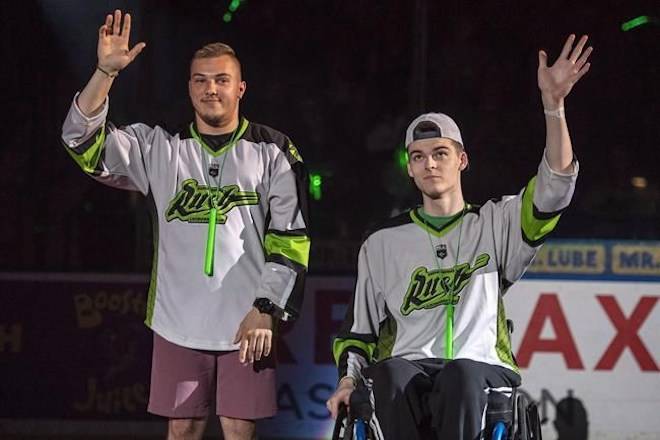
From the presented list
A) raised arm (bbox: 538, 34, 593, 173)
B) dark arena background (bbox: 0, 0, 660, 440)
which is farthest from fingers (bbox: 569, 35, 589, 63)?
dark arena background (bbox: 0, 0, 660, 440)

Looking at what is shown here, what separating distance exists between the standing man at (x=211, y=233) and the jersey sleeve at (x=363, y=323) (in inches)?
7.9

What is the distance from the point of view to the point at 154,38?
630 centimetres

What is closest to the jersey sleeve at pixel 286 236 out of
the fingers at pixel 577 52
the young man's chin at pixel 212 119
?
the young man's chin at pixel 212 119

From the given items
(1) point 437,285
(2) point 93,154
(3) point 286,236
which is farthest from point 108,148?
(1) point 437,285

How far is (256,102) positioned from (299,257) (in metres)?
2.06

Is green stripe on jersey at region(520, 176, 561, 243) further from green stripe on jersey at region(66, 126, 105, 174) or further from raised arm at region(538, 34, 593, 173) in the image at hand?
green stripe on jersey at region(66, 126, 105, 174)

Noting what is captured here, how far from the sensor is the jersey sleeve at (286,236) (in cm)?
429

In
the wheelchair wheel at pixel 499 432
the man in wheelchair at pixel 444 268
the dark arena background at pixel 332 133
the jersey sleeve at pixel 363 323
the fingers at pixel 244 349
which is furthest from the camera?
the dark arena background at pixel 332 133

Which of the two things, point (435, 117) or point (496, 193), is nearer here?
point (435, 117)

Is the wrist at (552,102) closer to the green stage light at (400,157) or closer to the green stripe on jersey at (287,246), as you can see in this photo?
the green stripe on jersey at (287,246)

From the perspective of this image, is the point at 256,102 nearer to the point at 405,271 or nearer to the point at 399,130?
the point at 399,130

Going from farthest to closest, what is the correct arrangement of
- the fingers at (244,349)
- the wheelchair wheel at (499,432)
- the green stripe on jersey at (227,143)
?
the green stripe on jersey at (227,143)
the fingers at (244,349)
the wheelchair wheel at (499,432)

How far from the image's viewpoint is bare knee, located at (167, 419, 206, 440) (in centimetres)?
433

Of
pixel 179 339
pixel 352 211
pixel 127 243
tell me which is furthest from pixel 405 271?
pixel 127 243
